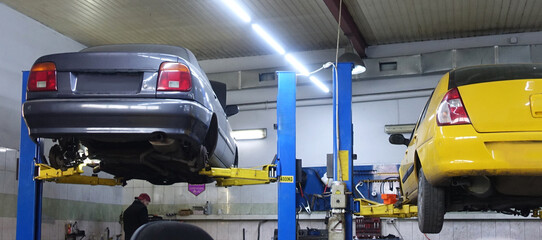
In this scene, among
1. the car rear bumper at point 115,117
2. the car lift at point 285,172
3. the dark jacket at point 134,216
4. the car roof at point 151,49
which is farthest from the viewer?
the dark jacket at point 134,216

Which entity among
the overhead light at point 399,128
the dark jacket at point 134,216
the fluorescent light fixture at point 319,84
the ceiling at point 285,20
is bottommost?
the dark jacket at point 134,216

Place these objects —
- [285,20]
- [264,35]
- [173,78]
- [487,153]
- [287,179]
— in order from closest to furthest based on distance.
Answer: [487,153] → [173,78] → [287,179] → [264,35] → [285,20]

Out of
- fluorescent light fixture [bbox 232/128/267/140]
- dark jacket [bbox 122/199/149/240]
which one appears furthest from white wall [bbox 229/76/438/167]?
dark jacket [bbox 122/199/149/240]

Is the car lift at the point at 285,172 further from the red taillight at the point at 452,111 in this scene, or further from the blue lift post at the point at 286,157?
the red taillight at the point at 452,111

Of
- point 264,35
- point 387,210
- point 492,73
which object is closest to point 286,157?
point 387,210

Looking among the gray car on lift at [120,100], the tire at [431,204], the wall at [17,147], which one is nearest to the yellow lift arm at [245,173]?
the gray car on lift at [120,100]

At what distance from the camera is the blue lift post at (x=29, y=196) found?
5727 mm

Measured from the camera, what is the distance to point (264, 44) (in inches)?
461

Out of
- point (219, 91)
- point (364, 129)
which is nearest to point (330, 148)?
point (364, 129)

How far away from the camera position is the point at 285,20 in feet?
34.4

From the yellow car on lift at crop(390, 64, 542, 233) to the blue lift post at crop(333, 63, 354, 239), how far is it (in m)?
1.42

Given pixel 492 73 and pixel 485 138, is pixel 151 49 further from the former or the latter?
pixel 485 138

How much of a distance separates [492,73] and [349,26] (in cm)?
635

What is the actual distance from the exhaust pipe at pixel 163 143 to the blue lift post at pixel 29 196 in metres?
1.86
